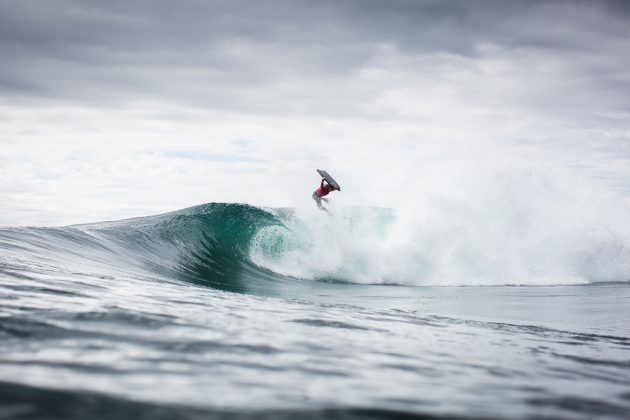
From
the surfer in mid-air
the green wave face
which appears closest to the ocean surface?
the green wave face

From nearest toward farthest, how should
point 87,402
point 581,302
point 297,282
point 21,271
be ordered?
point 87,402
point 21,271
point 581,302
point 297,282

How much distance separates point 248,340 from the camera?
4980 mm

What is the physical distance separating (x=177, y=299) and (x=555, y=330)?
194 inches

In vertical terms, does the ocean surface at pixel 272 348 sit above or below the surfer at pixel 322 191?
below

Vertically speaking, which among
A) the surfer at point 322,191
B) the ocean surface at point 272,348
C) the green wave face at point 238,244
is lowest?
the ocean surface at point 272,348

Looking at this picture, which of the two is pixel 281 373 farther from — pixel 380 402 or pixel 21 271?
pixel 21 271

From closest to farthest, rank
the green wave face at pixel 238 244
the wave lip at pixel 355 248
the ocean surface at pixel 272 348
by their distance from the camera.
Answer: the ocean surface at pixel 272 348 → the green wave face at pixel 238 244 → the wave lip at pixel 355 248

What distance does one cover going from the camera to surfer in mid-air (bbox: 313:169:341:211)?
701 inches

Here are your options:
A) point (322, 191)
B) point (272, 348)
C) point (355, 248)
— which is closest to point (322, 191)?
point (322, 191)

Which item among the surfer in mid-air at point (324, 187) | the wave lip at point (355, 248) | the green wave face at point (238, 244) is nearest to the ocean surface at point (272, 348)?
the green wave face at point (238, 244)

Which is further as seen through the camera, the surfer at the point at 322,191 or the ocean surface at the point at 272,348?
the surfer at the point at 322,191

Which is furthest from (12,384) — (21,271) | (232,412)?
(21,271)

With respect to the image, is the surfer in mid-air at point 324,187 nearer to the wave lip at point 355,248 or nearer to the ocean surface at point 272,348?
the wave lip at point 355,248

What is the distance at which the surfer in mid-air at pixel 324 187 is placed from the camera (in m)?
17.8
